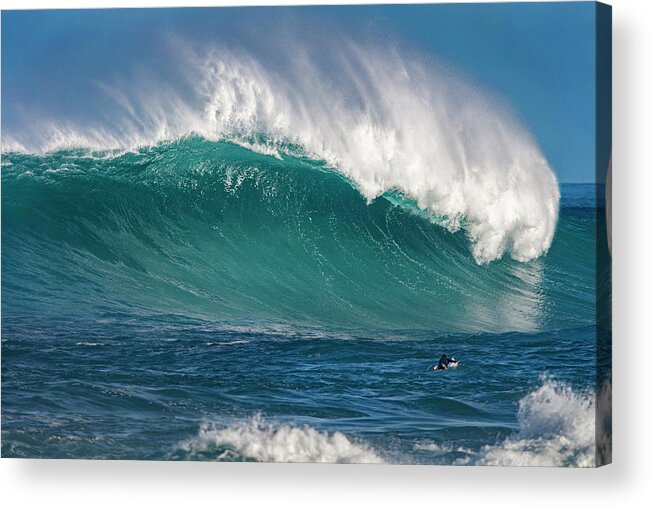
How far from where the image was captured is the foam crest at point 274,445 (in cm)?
1077

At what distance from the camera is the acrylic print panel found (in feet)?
34.9

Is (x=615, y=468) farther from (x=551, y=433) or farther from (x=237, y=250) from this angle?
(x=237, y=250)

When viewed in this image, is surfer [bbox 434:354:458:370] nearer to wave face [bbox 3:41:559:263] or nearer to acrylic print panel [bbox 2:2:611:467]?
acrylic print panel [bbox 2:2:611:467]

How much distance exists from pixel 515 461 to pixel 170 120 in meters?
3.73

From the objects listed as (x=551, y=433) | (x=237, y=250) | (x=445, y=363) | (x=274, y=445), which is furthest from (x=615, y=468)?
(x=237, y=250)

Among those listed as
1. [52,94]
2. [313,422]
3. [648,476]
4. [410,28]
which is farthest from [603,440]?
[52,94]

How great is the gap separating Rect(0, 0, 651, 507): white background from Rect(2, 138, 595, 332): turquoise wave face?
2.01ft

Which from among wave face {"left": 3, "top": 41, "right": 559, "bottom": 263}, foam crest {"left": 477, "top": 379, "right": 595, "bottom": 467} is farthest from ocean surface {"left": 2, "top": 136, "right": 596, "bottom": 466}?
wave face {"left": 3, "top": 41, "right": 559, "bottom": 263}

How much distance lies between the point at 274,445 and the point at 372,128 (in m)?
2.50

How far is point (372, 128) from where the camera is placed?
1106cm

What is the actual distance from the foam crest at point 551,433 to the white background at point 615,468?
210 mm

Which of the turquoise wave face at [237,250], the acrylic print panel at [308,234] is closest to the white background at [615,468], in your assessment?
the acrylic print panel at [308,234]

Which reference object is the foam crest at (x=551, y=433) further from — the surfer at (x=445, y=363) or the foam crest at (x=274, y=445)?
the foam crest at (x=274, y=445)

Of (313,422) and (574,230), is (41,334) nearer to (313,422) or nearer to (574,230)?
(313,422)
